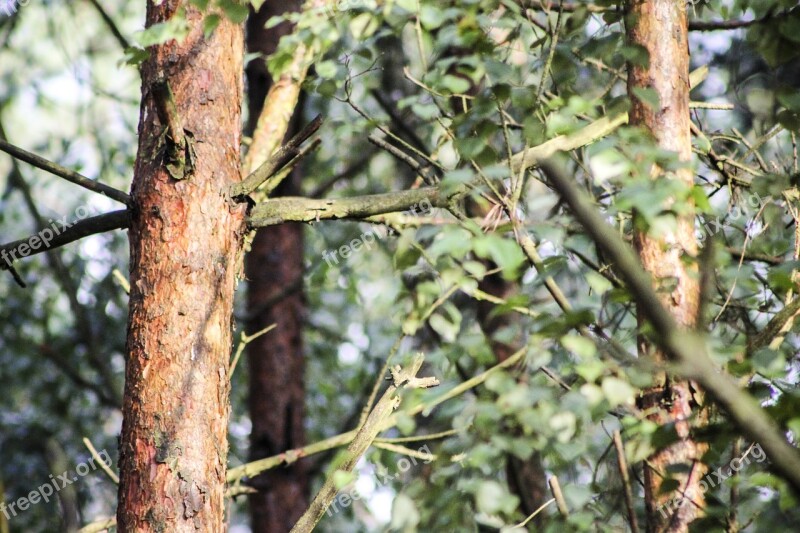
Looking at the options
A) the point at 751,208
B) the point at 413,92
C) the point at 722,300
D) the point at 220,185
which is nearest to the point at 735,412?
the point at 220,185

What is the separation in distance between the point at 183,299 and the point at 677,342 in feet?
4.76

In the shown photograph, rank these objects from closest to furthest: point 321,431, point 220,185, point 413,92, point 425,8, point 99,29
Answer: point 220,185 → point 425,8 → point 413,92 → point 321,431 → point 99,29

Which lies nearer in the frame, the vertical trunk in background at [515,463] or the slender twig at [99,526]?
the slender twig at [99,526]

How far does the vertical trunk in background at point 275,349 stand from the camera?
4.46 metres

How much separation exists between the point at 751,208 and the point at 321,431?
412 cm

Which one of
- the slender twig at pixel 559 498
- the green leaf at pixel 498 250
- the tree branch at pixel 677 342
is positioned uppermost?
the green leaf at pixel 498 250

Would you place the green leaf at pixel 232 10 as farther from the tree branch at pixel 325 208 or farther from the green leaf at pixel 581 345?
the green leaf at pixel 581 345

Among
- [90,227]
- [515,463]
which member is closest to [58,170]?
[90,227]

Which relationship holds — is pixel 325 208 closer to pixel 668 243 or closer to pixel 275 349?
pixel 668 243

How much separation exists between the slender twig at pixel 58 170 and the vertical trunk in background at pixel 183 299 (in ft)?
0.17

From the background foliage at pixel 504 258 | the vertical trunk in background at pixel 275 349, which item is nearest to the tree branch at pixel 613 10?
the background foliage at pixel 504 258

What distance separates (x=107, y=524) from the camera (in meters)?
2.54

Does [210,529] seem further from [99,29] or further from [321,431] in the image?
[99,29]

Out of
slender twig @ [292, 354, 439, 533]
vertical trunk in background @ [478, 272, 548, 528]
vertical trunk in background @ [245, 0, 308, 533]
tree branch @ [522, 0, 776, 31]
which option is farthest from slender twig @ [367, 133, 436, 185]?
vertical trunk in background @ [245, 0, 308, 533]
